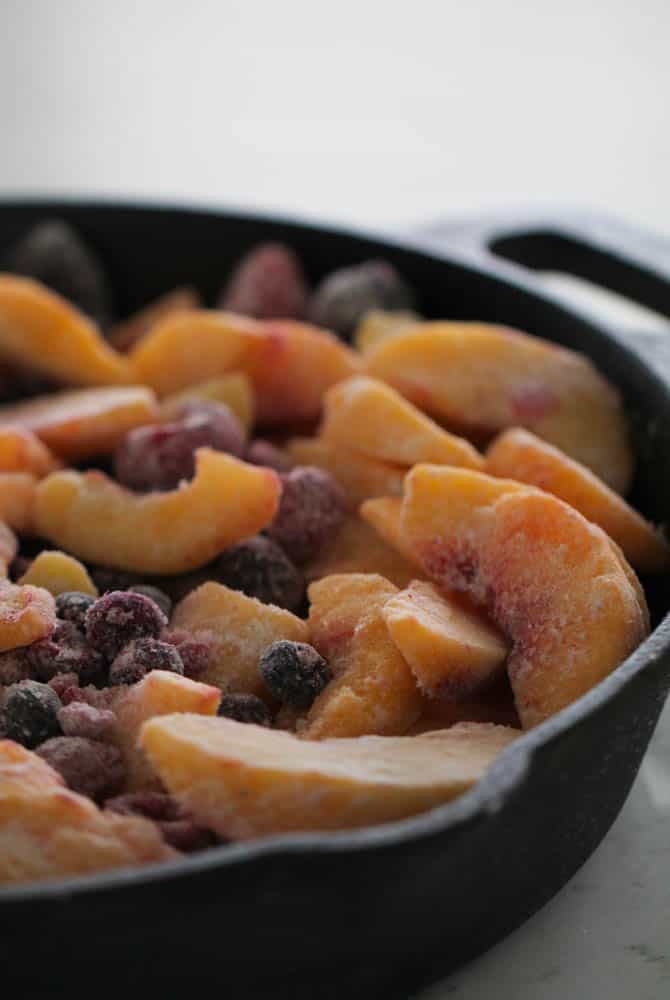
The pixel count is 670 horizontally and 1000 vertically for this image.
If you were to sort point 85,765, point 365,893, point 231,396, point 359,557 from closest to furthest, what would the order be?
point 365,893 → point 85,765 → point 359,557 → point 231,396

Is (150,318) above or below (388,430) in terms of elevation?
below

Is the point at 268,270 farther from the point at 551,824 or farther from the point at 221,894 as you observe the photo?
the point at 221,894

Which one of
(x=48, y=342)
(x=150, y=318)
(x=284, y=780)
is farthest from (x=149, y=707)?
(x=150, y=318)

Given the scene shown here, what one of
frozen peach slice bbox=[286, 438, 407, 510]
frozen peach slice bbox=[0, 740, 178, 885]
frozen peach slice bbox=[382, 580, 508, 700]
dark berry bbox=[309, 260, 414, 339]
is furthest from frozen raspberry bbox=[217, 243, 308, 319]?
frozen peach slice bbox=[0, 740, 178, 885]

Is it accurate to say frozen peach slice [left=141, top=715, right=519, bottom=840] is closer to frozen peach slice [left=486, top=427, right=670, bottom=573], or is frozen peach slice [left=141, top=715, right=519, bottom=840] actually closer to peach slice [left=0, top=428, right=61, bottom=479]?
frozen peach slice [left=486, top=427, right=670, bottom=573]

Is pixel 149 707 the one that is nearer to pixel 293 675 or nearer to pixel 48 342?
pixel 293 675

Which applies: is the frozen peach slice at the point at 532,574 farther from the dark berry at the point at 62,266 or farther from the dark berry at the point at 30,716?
the dark berry at the point at 62,266
